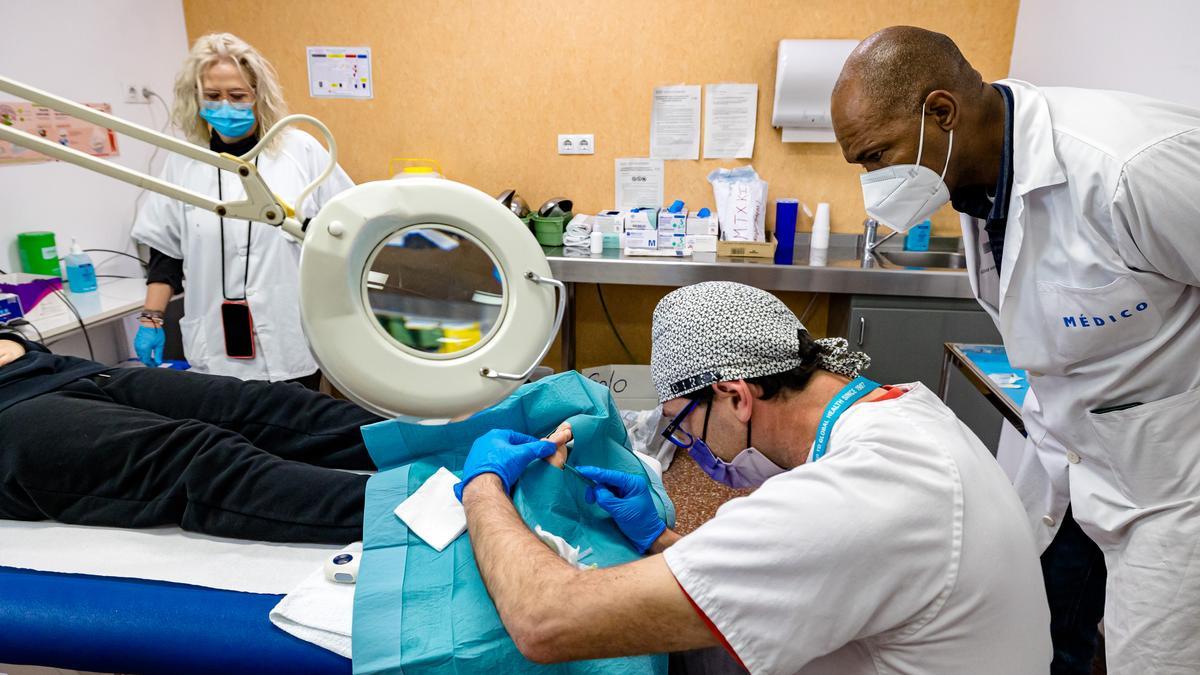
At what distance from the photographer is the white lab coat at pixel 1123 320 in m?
1.07

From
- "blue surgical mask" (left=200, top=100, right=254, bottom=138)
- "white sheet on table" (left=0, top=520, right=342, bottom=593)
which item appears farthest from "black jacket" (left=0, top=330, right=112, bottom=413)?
"blue surgical mask" (left=200, top=100, right=254, bottom=138)

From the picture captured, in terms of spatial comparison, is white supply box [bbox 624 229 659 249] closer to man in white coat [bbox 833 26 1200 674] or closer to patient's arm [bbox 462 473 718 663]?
man in white coat [bbox 833 26 1200 674]

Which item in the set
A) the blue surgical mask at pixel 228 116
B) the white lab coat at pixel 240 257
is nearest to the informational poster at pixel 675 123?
the white lab coat at pixel 240 257

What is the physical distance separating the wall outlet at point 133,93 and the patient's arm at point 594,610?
10.1ft

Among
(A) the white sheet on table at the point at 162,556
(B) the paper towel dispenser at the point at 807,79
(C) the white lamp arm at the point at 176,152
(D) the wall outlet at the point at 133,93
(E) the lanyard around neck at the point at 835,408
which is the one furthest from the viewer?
(D) the wall outlet at the point at 133,93

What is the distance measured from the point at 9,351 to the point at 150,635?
1.05 meters

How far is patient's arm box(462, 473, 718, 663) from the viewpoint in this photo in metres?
0.77

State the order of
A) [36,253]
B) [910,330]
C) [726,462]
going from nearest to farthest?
1. [726,462]
2. [36,253]
3. [910,330]

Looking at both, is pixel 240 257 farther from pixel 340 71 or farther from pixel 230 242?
pixel 340 71

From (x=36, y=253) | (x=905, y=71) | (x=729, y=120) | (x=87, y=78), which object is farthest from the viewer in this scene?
(x=729, y=120)

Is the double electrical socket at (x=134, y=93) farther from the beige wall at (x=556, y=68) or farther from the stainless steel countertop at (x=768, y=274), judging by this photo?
the stainless steel countertop at (x=768, y=274)

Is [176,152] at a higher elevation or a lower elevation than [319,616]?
higher

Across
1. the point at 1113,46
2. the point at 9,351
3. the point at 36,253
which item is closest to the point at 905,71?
the point at 1113,46

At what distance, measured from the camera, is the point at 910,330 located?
8.75 feet
